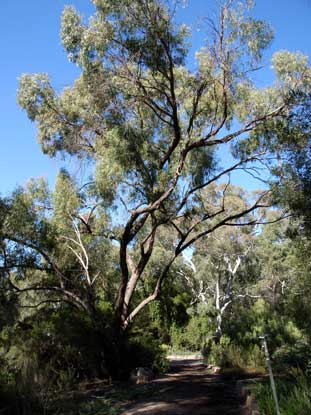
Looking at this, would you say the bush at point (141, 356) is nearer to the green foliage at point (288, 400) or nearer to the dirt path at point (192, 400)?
the dirt path at point (192, 400)

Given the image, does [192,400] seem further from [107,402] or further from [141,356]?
[141,356]

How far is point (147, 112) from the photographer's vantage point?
12656 millimetres

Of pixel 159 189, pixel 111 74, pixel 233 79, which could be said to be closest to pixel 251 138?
pixel 233 79

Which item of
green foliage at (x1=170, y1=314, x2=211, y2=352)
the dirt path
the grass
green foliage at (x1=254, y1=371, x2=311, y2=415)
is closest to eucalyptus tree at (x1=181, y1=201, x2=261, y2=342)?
green foliage at (x1=170, y1=314, x2=211, y2=352)

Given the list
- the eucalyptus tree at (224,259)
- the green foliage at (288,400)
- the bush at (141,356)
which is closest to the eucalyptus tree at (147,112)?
the bush at (141,356)

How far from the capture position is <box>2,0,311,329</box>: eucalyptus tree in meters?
9.95

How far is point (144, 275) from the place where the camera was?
23547 millimetres

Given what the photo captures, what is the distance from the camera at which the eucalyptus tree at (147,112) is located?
995 centimetres

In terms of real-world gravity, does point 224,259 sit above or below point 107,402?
above

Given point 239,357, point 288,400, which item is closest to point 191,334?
point 239,357

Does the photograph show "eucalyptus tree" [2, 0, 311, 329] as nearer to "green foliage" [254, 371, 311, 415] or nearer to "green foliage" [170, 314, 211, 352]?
"green foliage" [254, 371, 311, 415]

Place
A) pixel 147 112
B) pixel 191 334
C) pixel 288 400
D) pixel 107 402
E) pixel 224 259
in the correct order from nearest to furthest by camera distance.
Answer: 1. pixel 288 400
2. pixel 107 402
3. pixel 147 112
4. pixel 224 259
5. pixel 191 334

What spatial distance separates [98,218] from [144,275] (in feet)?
33.6

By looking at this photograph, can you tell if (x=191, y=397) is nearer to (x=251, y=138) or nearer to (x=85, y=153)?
(x=251, y=138)
